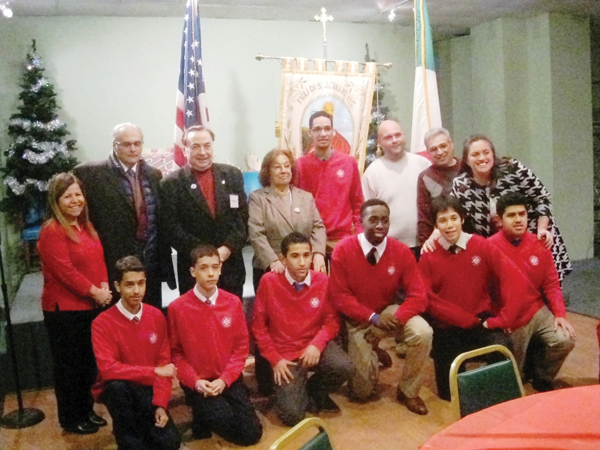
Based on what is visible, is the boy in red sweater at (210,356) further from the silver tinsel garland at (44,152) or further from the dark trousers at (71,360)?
the silver tinsel garland at (44,152)

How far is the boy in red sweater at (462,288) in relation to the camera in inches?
125

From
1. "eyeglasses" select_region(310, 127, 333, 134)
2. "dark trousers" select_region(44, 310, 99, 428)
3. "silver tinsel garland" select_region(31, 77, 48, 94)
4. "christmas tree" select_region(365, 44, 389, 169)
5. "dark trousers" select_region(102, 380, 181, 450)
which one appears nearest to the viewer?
"dark trousers" select_region(102, 380, 181, 450)

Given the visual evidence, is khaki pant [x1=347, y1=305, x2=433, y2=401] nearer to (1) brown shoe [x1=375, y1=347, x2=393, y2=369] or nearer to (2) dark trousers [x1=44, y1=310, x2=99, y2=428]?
(1) brown shoe [x1=375, y1=347, x2=393, y2=369]

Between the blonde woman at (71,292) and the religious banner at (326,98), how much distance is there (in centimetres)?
271

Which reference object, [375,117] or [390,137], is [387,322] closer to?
[390,137]

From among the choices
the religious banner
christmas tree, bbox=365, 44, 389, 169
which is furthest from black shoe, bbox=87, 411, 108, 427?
christmas tree, bbox=365, 44, 389, 169

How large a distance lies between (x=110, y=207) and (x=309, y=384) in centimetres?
152

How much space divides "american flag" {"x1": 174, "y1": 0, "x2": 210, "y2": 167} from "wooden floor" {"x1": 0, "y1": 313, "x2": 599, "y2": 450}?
7.78 ft

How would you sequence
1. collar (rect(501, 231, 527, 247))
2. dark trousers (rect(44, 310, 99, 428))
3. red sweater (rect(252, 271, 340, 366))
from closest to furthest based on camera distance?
dark trousers (rect(44, 310, 99, 428)), red sweater (rect(252, 271, 340, 366)), collar (rect(501, 231, 527, 247))

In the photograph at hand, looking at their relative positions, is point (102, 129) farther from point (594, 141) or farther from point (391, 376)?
point (594, 141)

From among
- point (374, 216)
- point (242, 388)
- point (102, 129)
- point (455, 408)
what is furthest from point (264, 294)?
point (102, 129)

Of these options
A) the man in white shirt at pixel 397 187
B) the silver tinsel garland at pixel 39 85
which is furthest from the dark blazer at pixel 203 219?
the silver tinsel garland at pixel 39 85

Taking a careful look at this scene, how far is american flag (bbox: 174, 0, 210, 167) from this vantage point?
16.3 feet

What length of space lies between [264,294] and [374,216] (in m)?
0.77
